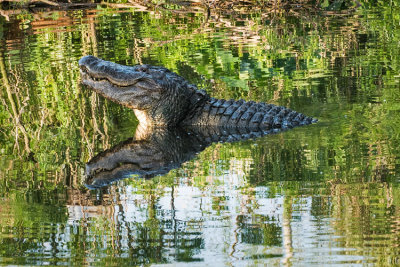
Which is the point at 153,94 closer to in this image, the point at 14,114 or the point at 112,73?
the point at 112,73

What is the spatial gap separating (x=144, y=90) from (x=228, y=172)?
2.31 metres

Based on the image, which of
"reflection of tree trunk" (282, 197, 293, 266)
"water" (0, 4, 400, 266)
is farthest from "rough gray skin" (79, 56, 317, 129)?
"reflection of tree trunk" (282, 197, 293, 266)

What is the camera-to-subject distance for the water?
14.0 feet

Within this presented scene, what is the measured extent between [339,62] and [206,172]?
4.78m

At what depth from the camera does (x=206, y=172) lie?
589 centimetres

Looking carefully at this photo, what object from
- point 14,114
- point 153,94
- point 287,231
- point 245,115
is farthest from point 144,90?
point 287,231

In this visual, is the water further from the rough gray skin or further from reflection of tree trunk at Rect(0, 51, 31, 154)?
the rough gray skin

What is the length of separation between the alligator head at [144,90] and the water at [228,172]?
0.31 meters

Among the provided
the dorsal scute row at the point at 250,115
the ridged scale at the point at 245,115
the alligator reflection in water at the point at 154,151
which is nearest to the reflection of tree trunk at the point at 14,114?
the alligator reflection in water at the point at 154,151

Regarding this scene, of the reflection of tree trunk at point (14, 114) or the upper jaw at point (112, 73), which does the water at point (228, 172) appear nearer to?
the reflection of tree trunk at point (14, 114)

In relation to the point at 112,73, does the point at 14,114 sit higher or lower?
lower

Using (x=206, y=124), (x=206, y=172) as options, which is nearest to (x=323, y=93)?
(x=206, y=124)

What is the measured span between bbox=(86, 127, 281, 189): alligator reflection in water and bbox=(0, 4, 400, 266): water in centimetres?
13

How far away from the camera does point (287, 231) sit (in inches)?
172
